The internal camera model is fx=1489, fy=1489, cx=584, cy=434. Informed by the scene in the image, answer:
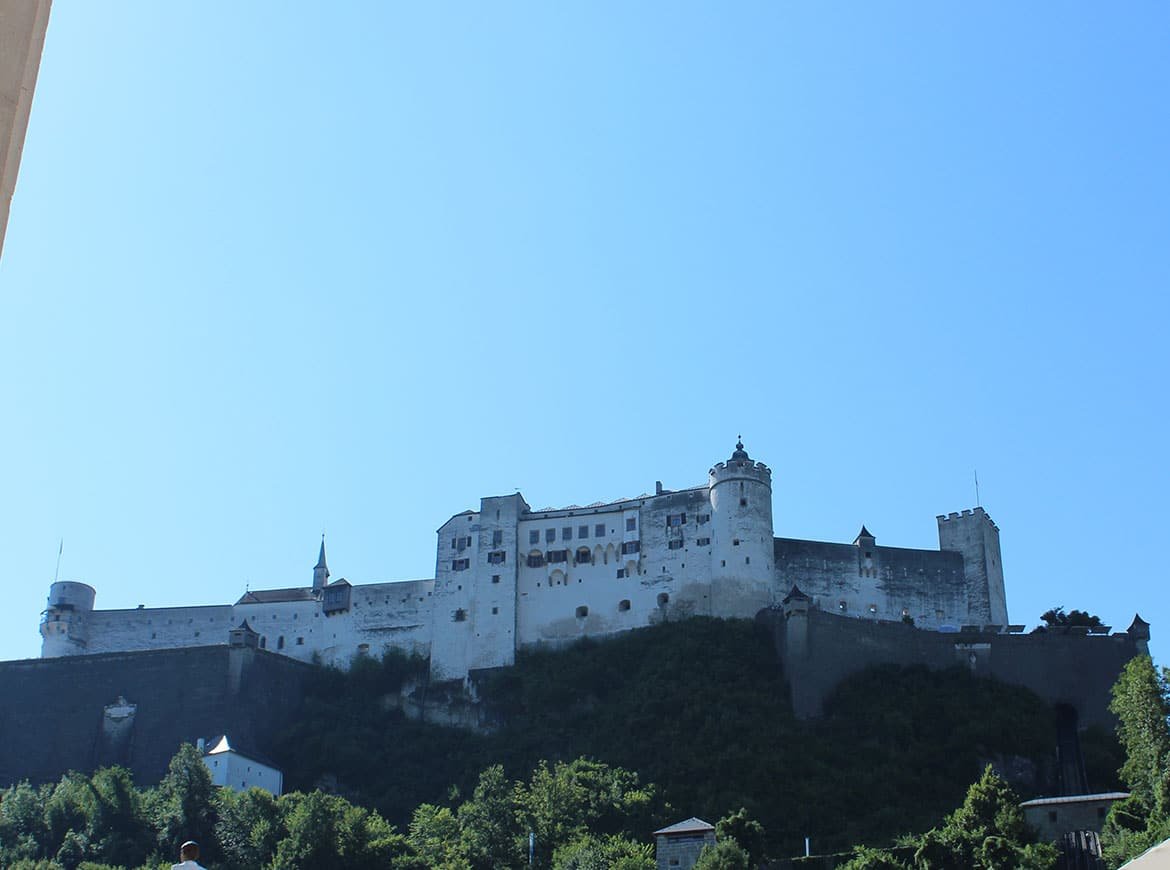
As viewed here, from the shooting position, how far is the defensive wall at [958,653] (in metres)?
61.3

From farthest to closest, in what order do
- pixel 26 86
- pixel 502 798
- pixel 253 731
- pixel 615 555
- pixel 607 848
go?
pixel 615 555 < pixel 253 731 < pixel 502 798 < pixel 607 848 < pixel 26 86

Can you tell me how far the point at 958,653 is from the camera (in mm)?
A: 63250

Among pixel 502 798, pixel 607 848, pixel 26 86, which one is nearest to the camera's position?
pixel 26 86

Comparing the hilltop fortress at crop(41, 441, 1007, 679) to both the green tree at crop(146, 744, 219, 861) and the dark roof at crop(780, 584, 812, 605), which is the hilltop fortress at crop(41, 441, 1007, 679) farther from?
the green tree at crop(146, 744, 219, 861)

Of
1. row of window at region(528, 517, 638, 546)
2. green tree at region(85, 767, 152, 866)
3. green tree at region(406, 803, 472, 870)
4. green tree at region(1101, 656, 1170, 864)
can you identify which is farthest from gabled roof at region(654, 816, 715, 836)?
row of window at region(528, 517, 638, 546)

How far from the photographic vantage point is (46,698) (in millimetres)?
66812

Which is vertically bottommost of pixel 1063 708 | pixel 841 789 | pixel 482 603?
pixel 841 789

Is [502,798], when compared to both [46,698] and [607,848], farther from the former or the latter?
[46,698]

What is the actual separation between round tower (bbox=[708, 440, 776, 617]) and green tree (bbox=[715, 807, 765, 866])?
741 inches

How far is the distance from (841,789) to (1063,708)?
1256cm

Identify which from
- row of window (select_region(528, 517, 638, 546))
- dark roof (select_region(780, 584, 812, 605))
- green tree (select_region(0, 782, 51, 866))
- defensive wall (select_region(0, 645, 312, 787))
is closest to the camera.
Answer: green tree (select_region(0, 782, 51, 866))

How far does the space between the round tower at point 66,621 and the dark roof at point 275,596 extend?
7.86 meters

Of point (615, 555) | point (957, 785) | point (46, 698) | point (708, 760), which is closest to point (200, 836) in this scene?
point (46, 698)

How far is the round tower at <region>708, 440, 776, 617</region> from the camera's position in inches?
2650
